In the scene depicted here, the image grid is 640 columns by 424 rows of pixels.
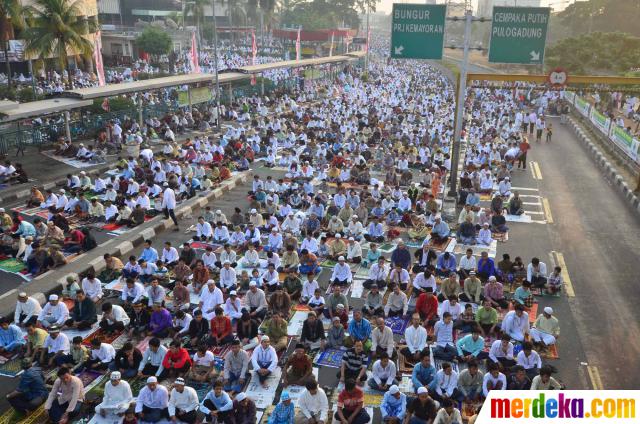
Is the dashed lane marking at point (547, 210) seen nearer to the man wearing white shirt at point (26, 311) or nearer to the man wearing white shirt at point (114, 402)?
the man wearing white shirt at point (114, 402)

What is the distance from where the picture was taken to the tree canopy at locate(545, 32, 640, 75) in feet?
149

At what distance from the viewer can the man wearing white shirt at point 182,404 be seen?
25.9 feet

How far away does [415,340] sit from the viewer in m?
9.45

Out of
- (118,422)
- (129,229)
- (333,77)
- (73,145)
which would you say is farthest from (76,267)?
(333,77)

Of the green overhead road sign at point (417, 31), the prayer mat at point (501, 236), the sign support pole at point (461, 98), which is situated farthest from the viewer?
the sign support pole at point (461, 98)

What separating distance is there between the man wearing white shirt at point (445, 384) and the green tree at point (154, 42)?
51.0 m

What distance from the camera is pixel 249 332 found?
10.1 m

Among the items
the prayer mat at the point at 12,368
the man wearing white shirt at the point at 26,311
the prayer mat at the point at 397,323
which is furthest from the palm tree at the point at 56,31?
the prayer mat at the point at 397,323

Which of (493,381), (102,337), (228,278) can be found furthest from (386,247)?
(102,337)

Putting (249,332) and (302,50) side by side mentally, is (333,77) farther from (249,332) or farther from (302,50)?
(249,332)

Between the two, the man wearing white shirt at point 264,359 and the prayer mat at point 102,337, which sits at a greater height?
the man wearing white shirt at point 264,359

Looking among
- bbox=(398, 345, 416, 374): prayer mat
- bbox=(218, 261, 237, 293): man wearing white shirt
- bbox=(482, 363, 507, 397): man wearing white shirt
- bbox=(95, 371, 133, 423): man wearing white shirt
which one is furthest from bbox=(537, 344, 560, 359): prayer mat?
bbox=(95, 371, 133, 423): man wearing white shirt

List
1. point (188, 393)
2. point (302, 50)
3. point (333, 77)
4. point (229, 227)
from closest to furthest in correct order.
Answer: point (188, 393) < point (229, 227) < point (333, 77) < point (302, 50)

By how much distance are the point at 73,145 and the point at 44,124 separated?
109 inches
